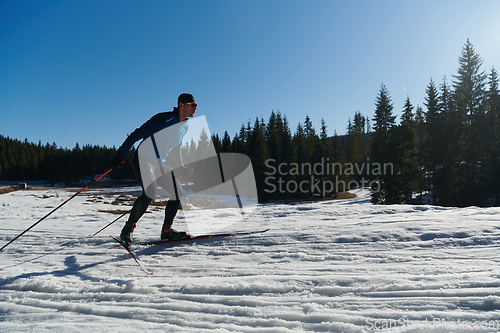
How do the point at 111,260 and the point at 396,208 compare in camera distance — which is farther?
the point at 396,208

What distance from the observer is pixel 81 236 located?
354 centimetres

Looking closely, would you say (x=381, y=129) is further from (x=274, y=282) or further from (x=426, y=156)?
(x=274, y=282)

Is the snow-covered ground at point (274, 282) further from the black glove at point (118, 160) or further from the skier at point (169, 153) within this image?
the black glove at point (118, 160)

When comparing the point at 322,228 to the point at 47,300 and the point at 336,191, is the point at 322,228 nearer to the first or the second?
the point at 47,300

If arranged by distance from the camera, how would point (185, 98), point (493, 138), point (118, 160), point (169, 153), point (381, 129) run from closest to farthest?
point (118, 160), point (185, 98), point (169, 153), point (493, 138), point (381, 129)

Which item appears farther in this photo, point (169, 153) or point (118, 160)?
point (169, 153)

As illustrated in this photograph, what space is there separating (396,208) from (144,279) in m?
4.80

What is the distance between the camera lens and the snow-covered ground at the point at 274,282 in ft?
4.67

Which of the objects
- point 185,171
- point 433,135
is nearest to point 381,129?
point 433,135

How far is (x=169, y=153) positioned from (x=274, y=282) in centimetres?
227

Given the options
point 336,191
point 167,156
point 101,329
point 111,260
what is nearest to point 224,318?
point 101,329

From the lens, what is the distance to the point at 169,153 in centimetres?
332

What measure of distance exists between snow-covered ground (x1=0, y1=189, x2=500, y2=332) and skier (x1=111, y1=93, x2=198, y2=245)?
12.1 inches

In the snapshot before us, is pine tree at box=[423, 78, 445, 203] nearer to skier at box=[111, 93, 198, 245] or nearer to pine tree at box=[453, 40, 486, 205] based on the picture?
pine tree at box=[453, 40, 486, 205]
